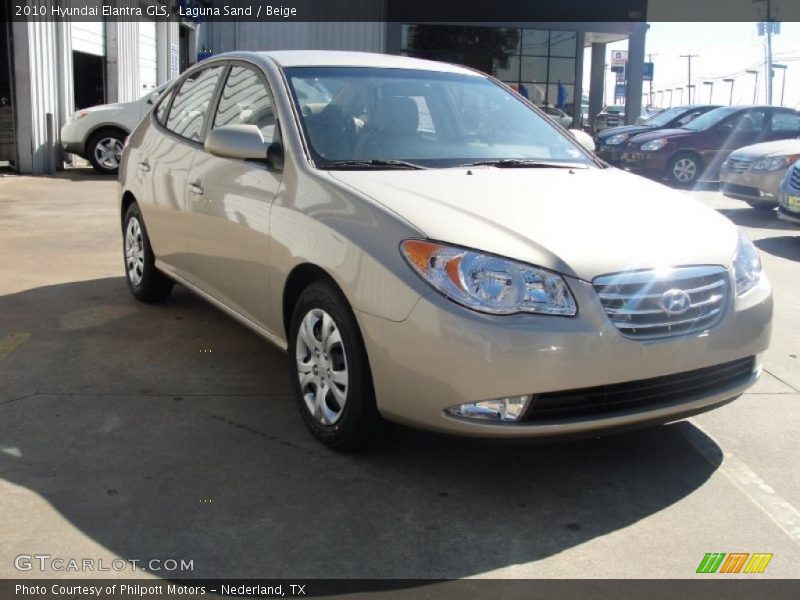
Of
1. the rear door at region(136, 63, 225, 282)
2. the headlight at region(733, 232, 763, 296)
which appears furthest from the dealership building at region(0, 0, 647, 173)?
the headlight at region(733, 232, 763, 296)

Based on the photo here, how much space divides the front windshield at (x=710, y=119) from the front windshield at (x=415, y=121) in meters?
11.8

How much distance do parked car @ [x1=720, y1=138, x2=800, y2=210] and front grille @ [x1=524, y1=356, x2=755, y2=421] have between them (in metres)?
8.19

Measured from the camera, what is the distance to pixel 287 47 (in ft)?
88.5

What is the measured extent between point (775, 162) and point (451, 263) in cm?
903

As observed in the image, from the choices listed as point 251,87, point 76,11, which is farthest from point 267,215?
point 76,11

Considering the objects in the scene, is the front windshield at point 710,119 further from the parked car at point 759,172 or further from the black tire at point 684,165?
the parked car at point 759,172

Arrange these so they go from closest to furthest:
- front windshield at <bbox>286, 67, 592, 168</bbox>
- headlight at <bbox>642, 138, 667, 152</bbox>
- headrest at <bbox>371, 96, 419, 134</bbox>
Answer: front windshield at <bbox>286, 67, 592, 168</bbox> < headrest at <bbox>371, 96, 419, 134</bbox> < headlight at <bbox>642, 138, 667, 152</bbox>

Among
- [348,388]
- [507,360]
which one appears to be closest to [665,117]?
[348,388]

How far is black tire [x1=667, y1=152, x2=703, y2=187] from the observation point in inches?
610

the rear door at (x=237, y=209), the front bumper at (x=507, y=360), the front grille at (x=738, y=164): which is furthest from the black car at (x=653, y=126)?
the front bumper at (x=507, y=360)

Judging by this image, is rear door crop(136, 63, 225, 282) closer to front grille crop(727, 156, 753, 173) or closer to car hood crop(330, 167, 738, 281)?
car hood crop(330, 167, 738, 281)

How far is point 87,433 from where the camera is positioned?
12.8 ft

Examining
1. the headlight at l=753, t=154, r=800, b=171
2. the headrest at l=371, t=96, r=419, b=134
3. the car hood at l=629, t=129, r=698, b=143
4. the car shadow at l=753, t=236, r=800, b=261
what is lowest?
the car shadow at l=753, t=236, r=800, b=261

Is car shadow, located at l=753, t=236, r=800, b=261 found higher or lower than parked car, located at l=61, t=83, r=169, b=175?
lower
